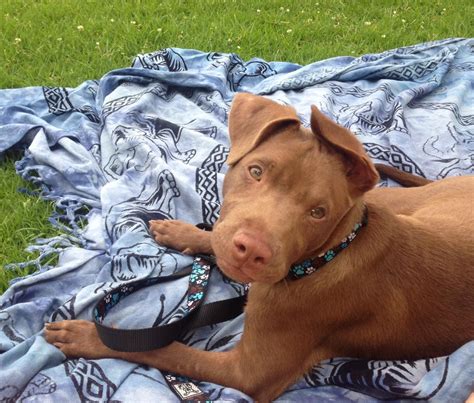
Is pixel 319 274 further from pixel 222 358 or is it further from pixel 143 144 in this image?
pixel 143 144

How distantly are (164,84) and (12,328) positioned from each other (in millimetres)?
2976

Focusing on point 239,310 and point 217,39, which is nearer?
point 239,310

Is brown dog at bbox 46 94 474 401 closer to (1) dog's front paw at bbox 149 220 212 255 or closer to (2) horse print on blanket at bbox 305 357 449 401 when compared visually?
(2) horse print on blanket at bbox 305 357 449 401

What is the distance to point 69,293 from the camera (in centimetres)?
385

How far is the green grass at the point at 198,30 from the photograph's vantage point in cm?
636

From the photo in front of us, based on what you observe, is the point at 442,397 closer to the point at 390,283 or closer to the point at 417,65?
the point at 390,283

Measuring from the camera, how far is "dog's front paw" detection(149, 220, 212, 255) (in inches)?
161

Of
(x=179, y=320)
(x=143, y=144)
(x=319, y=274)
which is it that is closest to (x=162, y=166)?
(x=143, y=144)

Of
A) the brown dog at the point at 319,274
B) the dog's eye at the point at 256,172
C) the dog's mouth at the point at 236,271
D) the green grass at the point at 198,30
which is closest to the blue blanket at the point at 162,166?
the brown dog at the point at 319,274

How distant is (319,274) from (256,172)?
61cm

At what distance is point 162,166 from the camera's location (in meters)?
4.69

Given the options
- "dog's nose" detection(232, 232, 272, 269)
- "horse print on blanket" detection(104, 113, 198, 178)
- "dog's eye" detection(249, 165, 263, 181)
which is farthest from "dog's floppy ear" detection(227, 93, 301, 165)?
"horse print on blanket" detection(104, 113, 198, 178)

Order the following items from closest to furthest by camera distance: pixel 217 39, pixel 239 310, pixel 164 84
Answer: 1. pixel 239 310
2. pixel 164 84
3. pixel 217 39

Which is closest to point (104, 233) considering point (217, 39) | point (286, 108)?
point (286, 108)
